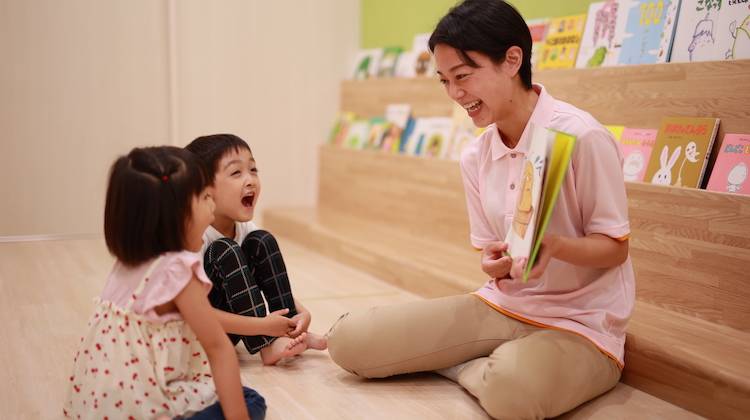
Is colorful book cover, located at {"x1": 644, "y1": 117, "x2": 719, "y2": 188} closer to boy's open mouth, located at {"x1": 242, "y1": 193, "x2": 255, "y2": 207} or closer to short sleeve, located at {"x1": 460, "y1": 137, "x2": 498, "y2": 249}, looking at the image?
short sleeve, located at {"x1": 460, "y1": 137, "x2": 498, "y2": 249}

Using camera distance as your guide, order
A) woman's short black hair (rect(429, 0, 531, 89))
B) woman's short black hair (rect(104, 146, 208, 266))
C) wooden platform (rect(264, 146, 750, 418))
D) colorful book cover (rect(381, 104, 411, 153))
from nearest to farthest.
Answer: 1. woman's short black hair (rect(104, 146, 208, 266))
2. woman's short black hair (rect(429, 0, 531, 89))
3. wooden platform (rect(264, 146, 750, 418))
4. colorful book cover (rect(381, 104, 411, 153))

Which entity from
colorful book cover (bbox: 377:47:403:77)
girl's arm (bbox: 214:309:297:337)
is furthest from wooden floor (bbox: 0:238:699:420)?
colorful book cover (bbox: 377:47:403:77)

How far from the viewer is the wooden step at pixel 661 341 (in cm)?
162

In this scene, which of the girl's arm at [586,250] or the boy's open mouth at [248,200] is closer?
the girl's arm at [586,250]

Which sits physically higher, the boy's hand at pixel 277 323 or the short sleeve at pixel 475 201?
the short sleeve at pixel 475 201

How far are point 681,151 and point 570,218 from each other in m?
0.78

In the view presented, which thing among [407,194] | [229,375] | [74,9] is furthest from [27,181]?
[229,375]

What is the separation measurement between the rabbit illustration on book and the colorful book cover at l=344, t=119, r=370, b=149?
2.06 meters

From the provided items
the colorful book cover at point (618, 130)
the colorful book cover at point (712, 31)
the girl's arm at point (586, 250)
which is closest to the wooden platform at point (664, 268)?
the colorful book cover at point (618, 130)

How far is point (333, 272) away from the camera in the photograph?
3.10 meters

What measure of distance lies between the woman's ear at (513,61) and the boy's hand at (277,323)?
0.87 m

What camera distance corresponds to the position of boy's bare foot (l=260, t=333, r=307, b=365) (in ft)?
6.25

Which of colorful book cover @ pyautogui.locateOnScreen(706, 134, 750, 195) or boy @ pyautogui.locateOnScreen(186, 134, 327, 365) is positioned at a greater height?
colorful book cover @ pyautogui.locateOnScreen(706, 134, 750, 195)

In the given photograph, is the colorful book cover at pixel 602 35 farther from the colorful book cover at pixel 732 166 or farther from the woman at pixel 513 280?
the woman at pixel 513 280
